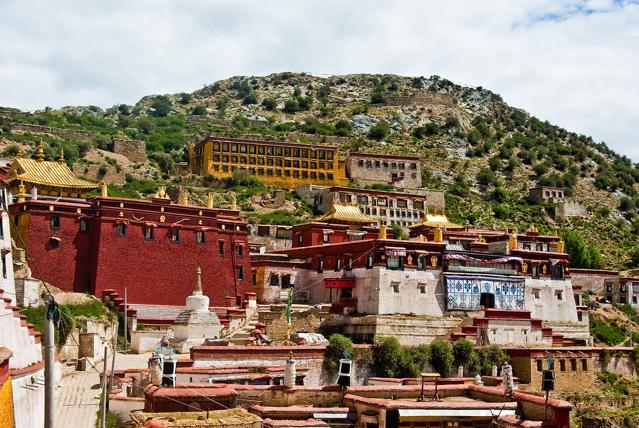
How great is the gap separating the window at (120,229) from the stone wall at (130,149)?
53057 mm

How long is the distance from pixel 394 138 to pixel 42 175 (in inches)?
3234

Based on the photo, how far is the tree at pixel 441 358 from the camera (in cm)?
4547

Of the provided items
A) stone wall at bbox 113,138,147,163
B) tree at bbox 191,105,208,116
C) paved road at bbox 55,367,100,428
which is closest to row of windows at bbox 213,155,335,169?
stone wall at bbox 113,138,147,163

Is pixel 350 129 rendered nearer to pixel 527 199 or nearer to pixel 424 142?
pixel 424 142

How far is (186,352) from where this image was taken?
139 feet

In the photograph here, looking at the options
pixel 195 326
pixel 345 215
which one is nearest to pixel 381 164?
pixel 345 215

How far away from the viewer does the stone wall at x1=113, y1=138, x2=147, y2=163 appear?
340ft

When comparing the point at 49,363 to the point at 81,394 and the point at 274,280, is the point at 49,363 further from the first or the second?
the point at 274,280

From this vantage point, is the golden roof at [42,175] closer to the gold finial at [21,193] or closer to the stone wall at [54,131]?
the gold finial at [21,193]

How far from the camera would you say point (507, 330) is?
49.7 meters

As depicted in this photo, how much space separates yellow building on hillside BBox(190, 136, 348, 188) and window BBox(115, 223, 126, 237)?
4747 cm

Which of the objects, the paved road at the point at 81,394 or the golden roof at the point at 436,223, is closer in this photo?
the paved road at the point at 81,394

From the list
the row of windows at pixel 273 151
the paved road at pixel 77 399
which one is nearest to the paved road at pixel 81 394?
the paved road at pixel 77 399

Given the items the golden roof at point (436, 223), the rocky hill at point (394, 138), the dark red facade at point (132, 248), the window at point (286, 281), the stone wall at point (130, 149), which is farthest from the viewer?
the stone wall at point (130, 149)
